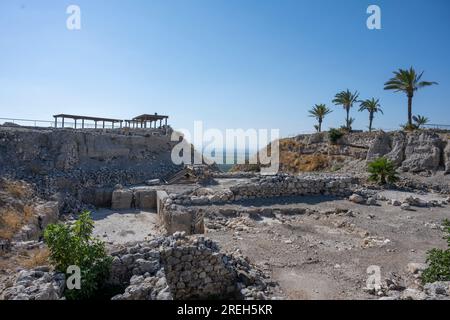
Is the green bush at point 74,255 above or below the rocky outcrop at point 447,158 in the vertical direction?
below

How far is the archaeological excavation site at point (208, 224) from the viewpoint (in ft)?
19.9

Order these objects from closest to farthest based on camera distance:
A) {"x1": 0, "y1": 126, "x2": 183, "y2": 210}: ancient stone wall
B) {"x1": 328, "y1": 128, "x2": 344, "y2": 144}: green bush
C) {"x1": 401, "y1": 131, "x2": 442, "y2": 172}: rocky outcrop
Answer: {"x1": 0, "y1": 126, "x2": 183, "y2": 210}: ancient stone wall
{"x1": 401, "y1": 131, "x2": 442, "y2": 172}: rocky outcrop
{"x1": 328, "y1": 128, "x2": 344, "y2": 144}: green bush

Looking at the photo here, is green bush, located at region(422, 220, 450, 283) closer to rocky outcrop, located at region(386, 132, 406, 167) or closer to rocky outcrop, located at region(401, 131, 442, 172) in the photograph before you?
rocky outcrop, located at region(401, 131, 442, 172)

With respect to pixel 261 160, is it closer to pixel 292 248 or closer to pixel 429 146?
pixel 429 146

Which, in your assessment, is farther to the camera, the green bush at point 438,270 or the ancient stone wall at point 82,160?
the ancient stone wall at point 82,160

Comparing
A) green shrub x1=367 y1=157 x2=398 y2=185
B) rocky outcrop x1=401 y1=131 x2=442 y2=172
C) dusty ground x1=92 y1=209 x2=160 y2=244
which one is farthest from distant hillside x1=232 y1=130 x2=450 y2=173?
dusty ground x1=92 y1=209 x2=160 y2=244

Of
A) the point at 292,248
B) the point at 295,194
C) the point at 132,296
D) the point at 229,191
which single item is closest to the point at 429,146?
the point at 295,194

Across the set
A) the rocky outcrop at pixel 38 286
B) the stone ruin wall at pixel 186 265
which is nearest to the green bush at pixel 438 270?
the stone ruin wall at pixel 186 265

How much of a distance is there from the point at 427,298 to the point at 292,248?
4.09 meters

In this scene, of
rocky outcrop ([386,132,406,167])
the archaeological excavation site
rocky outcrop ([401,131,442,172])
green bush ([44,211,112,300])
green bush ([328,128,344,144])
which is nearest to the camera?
green bush ([44,211,112,300])

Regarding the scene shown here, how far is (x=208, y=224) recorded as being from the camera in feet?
38.4

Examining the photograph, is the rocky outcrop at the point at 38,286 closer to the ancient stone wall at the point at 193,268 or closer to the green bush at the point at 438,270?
the ancient stone wall at the point at 193,268

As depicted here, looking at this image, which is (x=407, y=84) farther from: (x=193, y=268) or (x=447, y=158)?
(x=193, y=268)

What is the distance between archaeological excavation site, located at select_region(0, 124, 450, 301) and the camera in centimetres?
605
